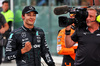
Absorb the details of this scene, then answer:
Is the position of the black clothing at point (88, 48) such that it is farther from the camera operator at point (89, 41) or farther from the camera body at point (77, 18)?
the camera body at point (77, 18)

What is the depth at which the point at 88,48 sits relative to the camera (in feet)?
16.6

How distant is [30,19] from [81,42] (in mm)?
885

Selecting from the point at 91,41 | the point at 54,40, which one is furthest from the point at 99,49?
the point at 54,40

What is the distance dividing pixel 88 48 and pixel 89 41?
11 cm

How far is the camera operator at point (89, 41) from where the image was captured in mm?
5043

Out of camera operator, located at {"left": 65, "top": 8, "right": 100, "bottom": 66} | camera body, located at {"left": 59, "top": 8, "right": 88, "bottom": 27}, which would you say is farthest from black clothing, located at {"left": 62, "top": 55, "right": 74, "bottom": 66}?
camera body, located at {"left": 59, "top": 8, "right": 88, "bottom": 27}

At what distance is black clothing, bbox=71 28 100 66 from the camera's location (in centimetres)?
504

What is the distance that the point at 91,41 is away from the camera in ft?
16.6

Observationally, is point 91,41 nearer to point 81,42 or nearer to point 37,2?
point 81,42

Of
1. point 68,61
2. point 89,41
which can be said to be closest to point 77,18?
point 89,41

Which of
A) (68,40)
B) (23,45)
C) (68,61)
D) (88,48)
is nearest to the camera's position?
(88,48)

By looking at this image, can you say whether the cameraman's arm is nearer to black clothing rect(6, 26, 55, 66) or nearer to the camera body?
the camera body

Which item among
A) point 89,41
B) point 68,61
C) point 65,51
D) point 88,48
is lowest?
point 68,61

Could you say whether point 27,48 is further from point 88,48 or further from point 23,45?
point 88,48
